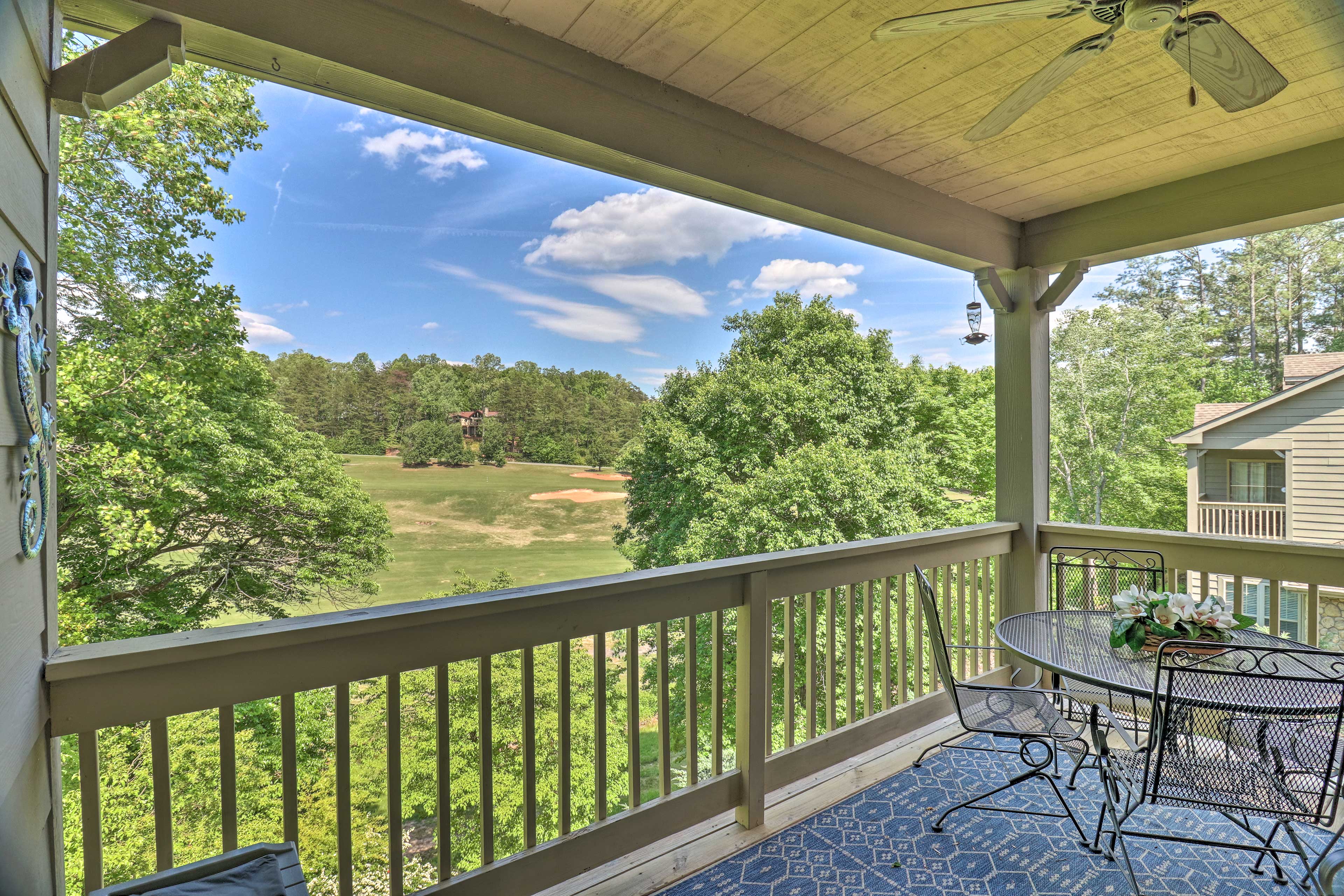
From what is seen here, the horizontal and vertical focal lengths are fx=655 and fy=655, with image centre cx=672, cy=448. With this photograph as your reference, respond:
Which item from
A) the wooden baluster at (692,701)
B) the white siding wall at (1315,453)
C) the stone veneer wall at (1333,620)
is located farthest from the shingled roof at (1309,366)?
the wooden baluster at (692,701)

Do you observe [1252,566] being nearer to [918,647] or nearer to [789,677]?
[918,647]

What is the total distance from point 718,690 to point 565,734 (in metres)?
0.63

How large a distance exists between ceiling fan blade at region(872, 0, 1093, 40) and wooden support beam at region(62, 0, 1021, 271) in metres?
0.93

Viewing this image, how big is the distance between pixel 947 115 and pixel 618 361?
1005 centimetres

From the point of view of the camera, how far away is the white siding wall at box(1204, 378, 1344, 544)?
3.63 metres

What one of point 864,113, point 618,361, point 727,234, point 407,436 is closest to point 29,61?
point 864,113

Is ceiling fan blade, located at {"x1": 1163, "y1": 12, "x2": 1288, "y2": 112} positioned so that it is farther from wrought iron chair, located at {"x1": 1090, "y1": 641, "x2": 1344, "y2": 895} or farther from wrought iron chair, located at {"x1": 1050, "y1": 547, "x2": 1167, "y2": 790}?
wrought iron chair, located at {"x1": 1050, "y1": 547, "x2": 1167, "y2": 790}

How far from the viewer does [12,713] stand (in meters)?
1.05

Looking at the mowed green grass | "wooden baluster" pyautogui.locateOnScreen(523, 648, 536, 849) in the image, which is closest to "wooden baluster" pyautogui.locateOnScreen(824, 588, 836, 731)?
"wooden baluster" pyautogui.locateOnScreen(523, 648, 536, 849)

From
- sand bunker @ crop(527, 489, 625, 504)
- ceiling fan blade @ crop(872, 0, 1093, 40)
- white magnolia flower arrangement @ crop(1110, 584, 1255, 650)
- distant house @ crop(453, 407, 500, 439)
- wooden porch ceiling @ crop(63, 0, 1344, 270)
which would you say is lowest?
sand bunker @ crop(527, 489, 625, 504)

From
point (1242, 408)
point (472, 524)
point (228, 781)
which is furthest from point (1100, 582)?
point (472, 524)

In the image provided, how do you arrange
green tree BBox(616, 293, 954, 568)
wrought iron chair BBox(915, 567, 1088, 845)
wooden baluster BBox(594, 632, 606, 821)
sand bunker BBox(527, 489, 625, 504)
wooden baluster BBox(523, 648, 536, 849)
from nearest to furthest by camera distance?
wooden baluster BBox(523, 648, 536, 849) → wooden baluster BBox(594, 632, 606, 821) → wrought iron chair BBox(915, 567, 1088, 845) → sand bunker BBox(527, 489, 625, 504) → green tree BBox(616, 293, 954, 568)

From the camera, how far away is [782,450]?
1167 cm

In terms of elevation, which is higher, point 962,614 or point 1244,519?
point 1244,519
